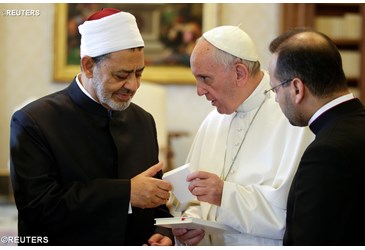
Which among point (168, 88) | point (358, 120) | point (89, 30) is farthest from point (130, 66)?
point (168, 88)

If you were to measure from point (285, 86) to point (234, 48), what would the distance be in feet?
2.08

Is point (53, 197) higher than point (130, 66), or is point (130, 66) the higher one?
point (130, 66)

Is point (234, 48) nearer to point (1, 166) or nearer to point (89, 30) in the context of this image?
point (89, 30)

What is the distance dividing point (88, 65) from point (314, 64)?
1.04 meters

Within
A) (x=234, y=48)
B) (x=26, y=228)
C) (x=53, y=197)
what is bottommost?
(x=26, y=228)

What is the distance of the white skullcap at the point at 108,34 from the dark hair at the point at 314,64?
73cm

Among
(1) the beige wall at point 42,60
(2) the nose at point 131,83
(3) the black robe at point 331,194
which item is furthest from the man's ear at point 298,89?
(1) the beige wall at point 42,60

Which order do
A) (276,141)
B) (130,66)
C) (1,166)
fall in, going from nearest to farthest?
(130,66), (276,141), (1,166)

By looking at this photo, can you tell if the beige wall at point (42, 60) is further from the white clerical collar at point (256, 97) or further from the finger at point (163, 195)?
the finger at point (163, 195)

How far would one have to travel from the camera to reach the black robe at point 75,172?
253 cm

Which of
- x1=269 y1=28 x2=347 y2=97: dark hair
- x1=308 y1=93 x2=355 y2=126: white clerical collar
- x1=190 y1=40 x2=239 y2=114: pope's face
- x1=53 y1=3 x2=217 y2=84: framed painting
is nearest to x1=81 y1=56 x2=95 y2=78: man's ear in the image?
x1=190 y1=40 x2=239 y2=114: pope's face

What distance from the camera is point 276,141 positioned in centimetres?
292

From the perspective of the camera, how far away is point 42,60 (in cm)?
741

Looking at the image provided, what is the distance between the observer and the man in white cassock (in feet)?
8.98
